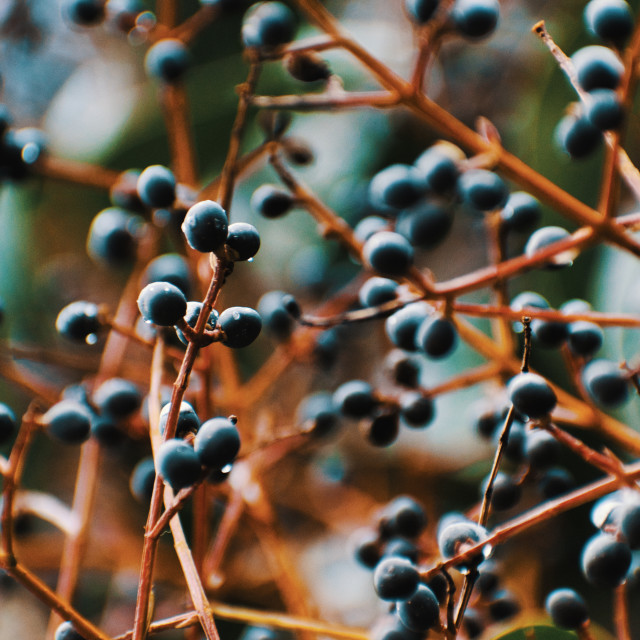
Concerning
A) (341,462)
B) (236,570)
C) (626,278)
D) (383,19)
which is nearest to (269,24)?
(626,278)

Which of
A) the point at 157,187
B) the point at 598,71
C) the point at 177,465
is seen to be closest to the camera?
the point at 177,465

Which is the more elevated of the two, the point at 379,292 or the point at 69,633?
the point at 379,292

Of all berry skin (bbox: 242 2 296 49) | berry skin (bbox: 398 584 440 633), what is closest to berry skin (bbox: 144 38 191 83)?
berry skin (bbox: 242 2 296 49)

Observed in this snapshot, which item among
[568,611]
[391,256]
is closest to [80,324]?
[391,256]

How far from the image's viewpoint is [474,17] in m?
0.74

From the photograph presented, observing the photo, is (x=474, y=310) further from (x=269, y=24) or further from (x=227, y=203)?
(x=269, y=24)

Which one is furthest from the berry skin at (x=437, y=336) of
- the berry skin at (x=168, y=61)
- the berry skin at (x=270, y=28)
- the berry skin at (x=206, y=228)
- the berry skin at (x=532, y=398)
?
the berry skin at (x=168, y=61)

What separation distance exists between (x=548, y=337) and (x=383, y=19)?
144 centimetres

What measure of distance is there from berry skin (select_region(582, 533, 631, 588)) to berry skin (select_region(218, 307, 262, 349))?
0.32 metres

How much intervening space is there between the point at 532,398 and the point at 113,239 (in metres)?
0.62

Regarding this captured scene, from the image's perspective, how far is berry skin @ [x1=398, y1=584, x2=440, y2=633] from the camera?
54 centimetres

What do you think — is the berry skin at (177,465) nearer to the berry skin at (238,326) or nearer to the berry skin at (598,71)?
the berry skin at (238,326)

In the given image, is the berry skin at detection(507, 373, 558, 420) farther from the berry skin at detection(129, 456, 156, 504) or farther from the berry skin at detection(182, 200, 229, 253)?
the berry skin at detection(129, 456, 156, 504)

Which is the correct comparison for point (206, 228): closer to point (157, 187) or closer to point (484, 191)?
point (157, 187)
